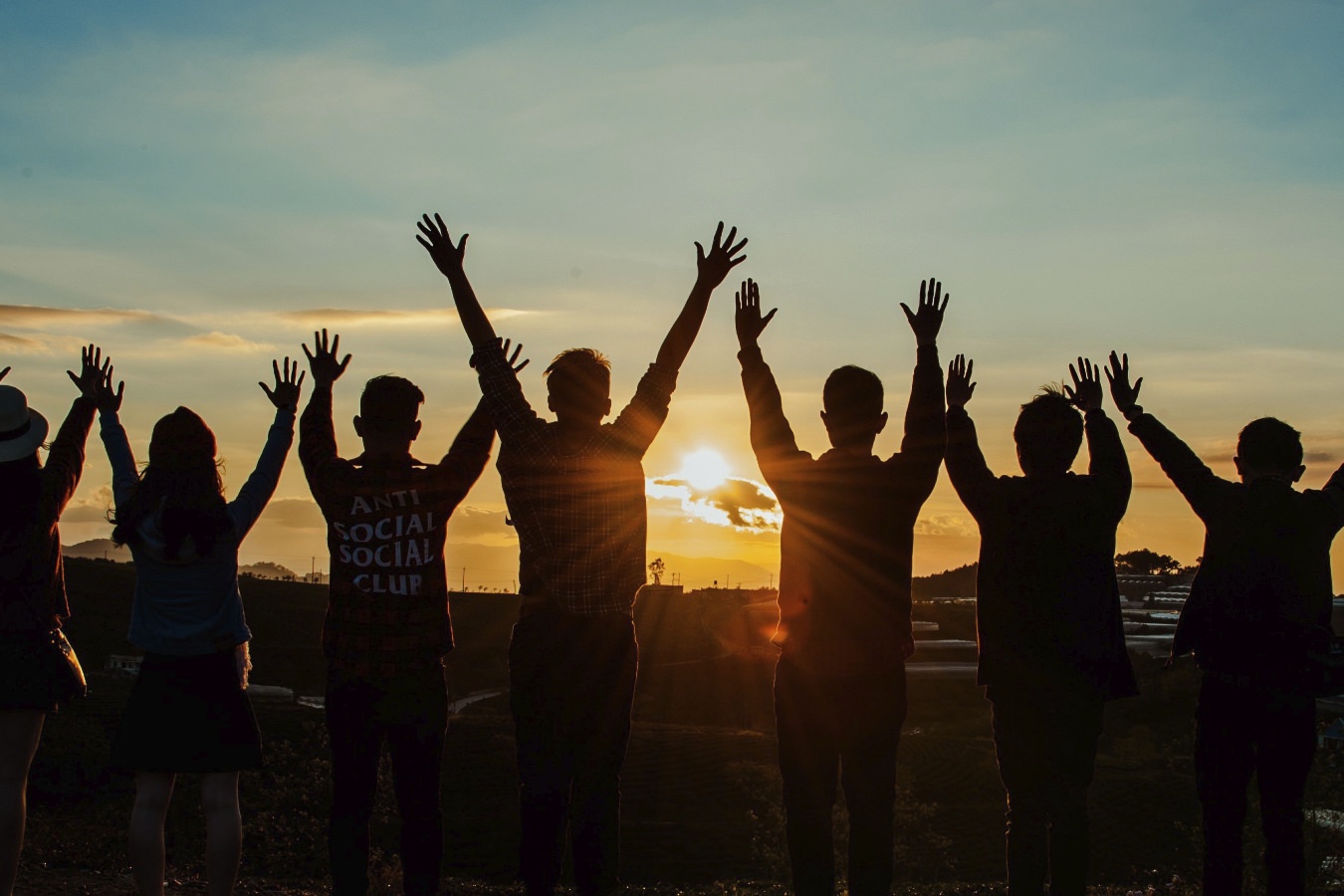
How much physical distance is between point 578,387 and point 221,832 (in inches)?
86.0

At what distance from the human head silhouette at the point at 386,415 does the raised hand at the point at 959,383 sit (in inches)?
87.5

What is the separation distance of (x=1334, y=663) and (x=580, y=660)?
3204 millimetres

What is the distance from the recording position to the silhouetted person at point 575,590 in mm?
3727

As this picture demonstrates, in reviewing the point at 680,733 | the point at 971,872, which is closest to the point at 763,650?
the point at 680,733

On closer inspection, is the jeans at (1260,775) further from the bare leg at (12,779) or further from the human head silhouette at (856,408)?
the bare leg at (12,779)

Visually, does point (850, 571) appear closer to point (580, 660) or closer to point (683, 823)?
point (580, 660)

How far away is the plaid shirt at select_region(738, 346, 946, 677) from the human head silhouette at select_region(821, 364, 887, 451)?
7cm

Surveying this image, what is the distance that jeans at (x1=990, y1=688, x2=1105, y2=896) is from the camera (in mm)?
4094

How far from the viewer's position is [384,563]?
3.91 m

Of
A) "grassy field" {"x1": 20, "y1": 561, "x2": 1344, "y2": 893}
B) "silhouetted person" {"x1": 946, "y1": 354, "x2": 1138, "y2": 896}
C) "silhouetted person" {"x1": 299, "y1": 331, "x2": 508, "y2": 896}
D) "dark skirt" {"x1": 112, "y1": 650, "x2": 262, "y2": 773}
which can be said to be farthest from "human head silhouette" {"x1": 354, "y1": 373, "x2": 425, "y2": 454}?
"grassy field" {"x1": 20, "y1": 561, "x2": 1344, "y2": 893}

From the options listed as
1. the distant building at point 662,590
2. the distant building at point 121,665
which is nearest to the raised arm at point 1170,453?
the distant building at point 121,665

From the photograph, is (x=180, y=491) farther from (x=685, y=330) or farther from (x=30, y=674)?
(x=685, y=330)

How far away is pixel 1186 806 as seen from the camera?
30.3 m

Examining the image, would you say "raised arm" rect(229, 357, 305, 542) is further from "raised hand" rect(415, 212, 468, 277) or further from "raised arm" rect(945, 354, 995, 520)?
"raised arm" rect(945, 354, 995, 520)
